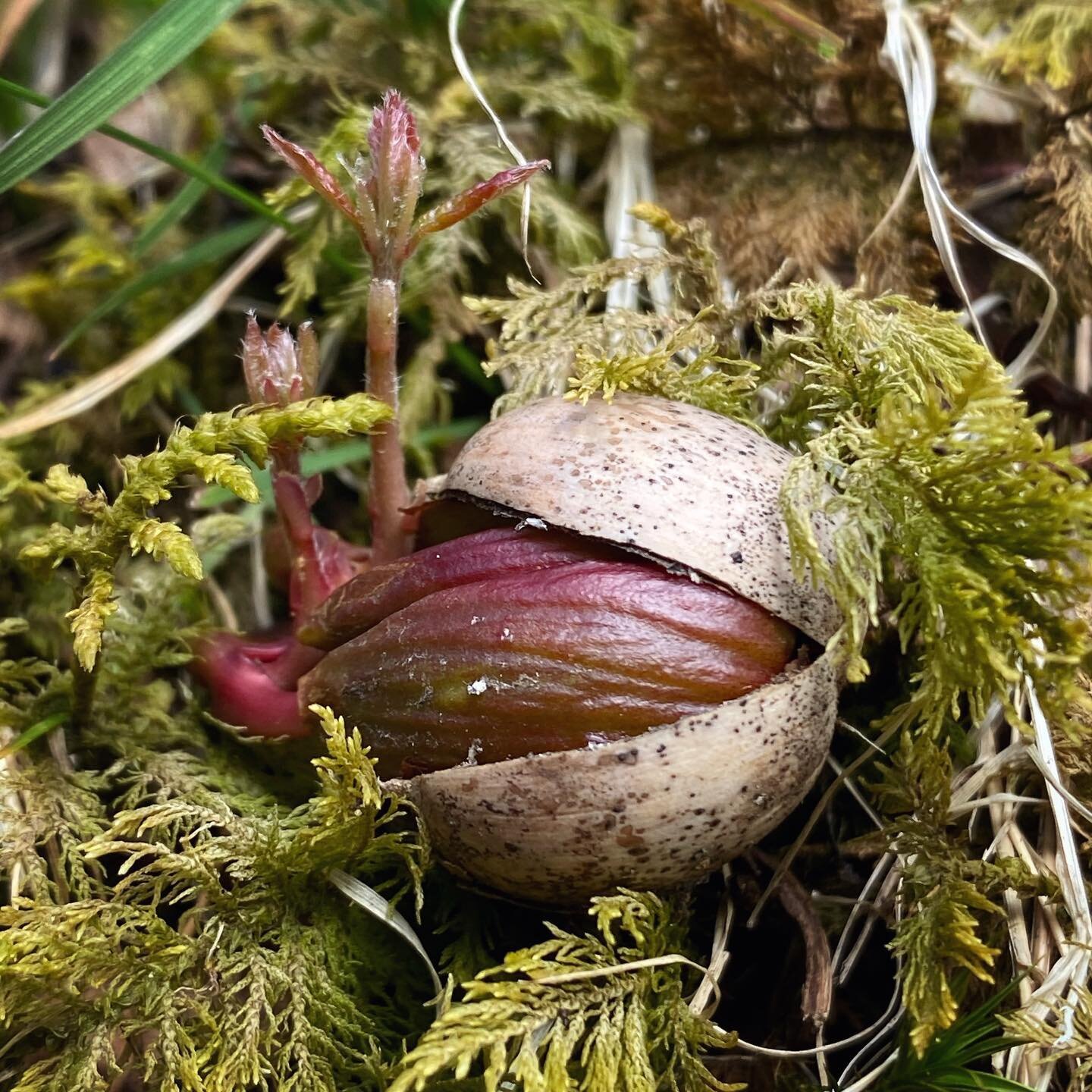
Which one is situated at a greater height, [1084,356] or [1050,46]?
[1050,46]

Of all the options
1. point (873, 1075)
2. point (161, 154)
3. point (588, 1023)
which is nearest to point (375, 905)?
point (588, 1023)

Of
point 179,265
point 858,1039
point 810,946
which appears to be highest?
point 179,265

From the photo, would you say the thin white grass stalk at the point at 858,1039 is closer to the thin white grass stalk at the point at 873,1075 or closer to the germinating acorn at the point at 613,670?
the thin white grass stalk at the point at 873,1075

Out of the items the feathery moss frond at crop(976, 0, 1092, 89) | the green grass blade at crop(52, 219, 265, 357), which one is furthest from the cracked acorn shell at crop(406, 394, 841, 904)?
the feathery moss frond at crop(976, 0, 1092, 89)

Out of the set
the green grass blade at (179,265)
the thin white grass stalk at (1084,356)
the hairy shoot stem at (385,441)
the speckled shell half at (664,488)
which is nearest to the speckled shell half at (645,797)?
the speckled shell half at (664,488)

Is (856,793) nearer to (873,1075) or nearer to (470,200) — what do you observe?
(873,1075)

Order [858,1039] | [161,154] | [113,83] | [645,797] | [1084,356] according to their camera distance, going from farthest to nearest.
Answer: [1084,356] < [161,154] < [113,83] < [858,1039] < [645,797]

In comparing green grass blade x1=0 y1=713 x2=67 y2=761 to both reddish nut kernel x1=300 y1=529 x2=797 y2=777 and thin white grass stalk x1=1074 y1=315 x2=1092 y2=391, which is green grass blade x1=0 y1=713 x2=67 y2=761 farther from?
thin white grass stalk x1=1074 y1=315 x2=1092 y2=391
